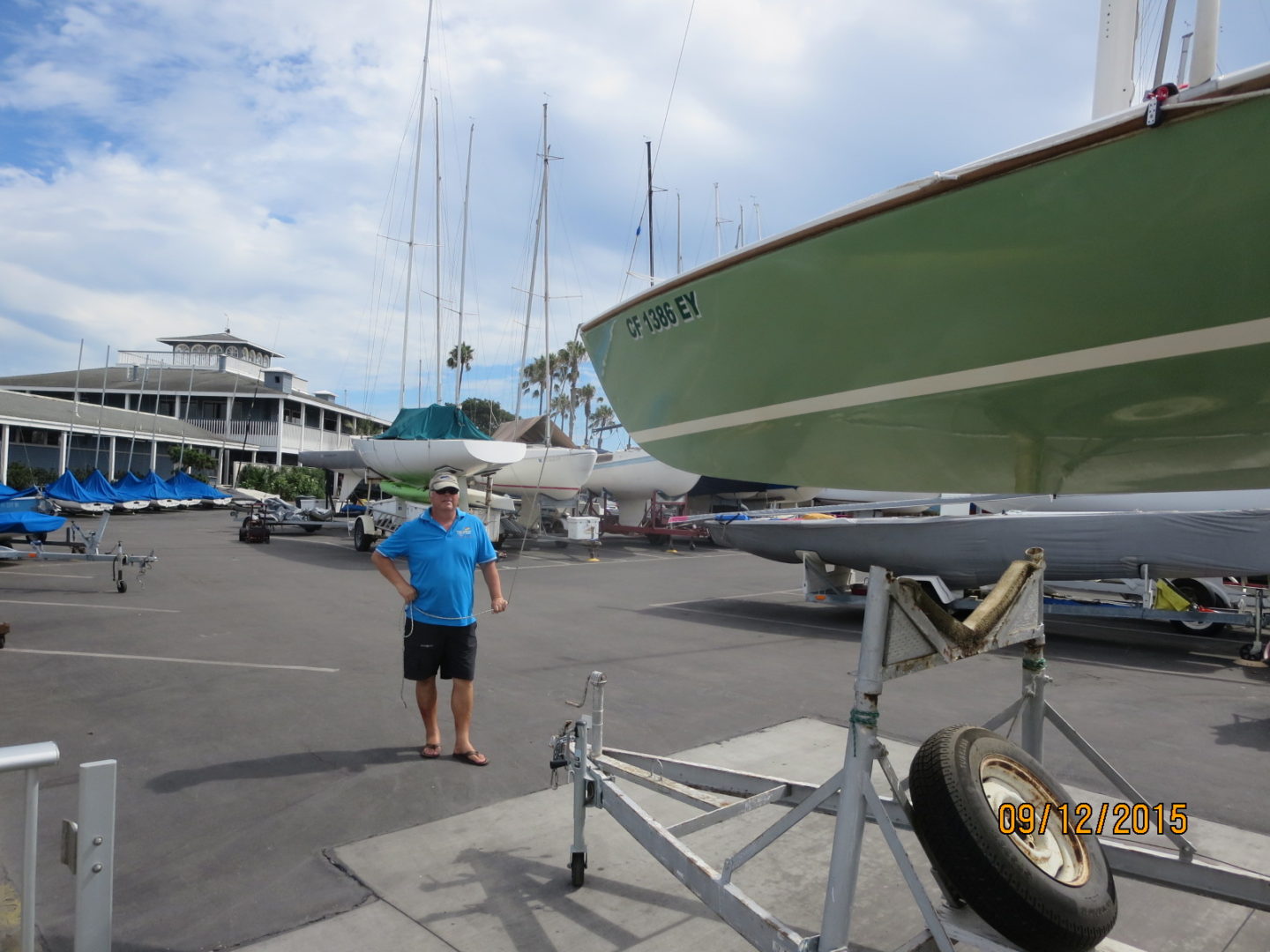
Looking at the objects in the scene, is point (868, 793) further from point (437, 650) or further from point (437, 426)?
point (437, 426)

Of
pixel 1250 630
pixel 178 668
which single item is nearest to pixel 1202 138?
pixel 178 668

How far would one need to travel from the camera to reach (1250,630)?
33.5 ft

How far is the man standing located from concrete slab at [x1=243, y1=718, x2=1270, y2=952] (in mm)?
811

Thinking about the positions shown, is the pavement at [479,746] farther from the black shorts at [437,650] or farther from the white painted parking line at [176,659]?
the black shorts at [437,650]

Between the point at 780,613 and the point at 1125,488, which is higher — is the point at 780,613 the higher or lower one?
the lower one

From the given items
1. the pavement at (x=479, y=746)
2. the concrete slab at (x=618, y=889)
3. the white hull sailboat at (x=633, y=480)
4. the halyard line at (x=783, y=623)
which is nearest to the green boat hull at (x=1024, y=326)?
the concrete slab at (x=618, y=889)

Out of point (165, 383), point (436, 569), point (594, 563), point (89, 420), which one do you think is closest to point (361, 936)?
point (436, 569)

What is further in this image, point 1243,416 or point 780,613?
point 780,613

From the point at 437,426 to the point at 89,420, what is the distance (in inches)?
1214

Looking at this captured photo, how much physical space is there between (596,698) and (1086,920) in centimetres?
201

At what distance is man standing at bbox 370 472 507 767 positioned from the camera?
464 cm

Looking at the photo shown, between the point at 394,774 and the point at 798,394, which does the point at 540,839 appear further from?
the point at 798,394

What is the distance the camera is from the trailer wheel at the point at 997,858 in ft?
7.09
